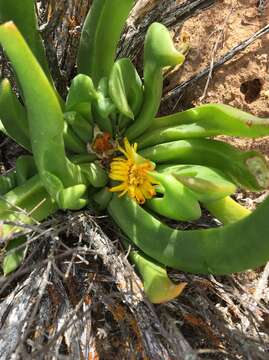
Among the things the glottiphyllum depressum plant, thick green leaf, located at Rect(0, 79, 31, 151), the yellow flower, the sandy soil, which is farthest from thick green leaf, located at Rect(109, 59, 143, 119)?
the sandy soil

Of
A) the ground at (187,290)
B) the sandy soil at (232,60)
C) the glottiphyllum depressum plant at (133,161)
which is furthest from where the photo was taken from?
the sandy soil at (232,60)

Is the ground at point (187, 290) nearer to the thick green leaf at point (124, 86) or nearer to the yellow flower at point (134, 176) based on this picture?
the yellow flower at point (134, 176)

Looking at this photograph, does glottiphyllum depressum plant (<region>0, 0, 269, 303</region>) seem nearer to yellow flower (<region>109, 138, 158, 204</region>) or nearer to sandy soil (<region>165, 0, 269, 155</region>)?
yellow flower (<region>109, 138, 158, 204</region>)

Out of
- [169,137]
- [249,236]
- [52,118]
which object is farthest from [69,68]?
[249,236]

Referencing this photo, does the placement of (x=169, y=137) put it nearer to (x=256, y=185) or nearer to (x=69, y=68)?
(x=256, y=185)

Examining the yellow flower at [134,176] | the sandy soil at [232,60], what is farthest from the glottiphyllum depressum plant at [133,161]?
the sandy soil at [232,60]

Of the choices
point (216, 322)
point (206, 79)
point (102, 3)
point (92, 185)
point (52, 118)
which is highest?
point (102, 3)

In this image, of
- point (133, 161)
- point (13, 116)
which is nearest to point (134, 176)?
point (133, 161)

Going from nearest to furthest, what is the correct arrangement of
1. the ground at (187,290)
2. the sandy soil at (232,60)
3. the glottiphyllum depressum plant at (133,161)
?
the glottiphyllum depressum plant at (133,161)
the ground at (187,290)
the sandy soil at (232,60)
